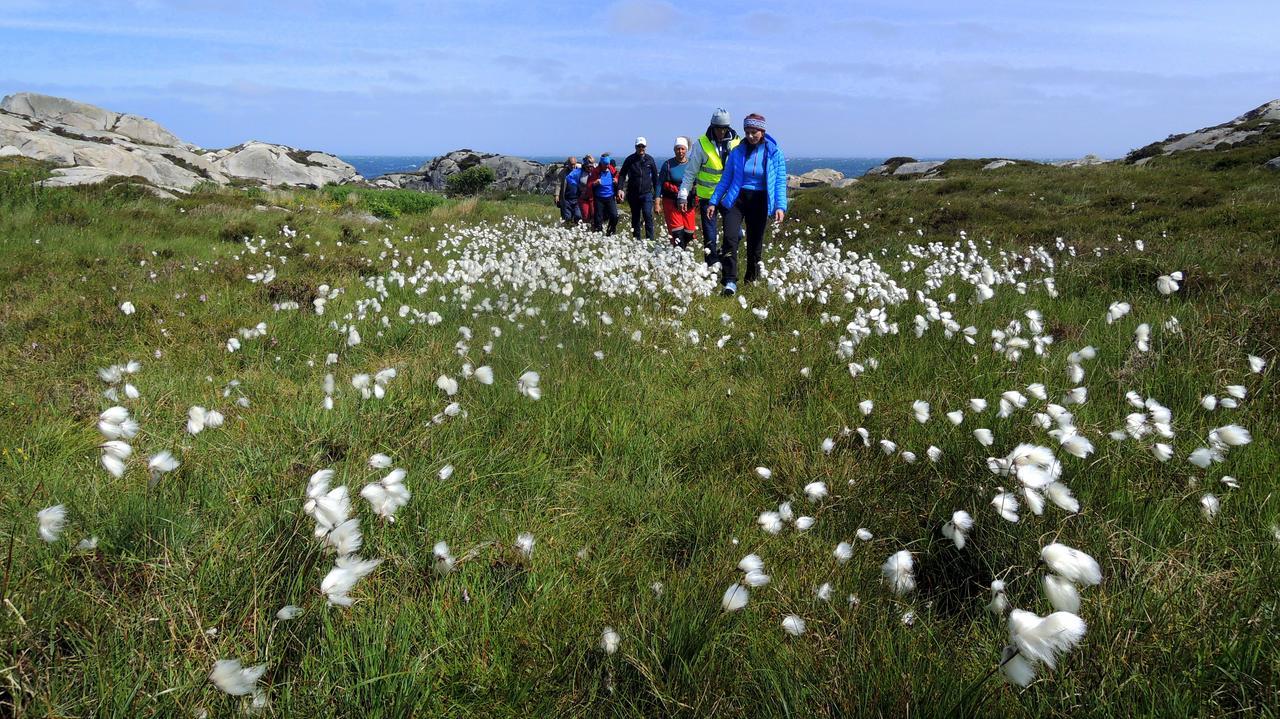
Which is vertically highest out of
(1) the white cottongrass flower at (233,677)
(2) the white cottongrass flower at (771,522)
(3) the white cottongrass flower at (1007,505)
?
(3) the white cottongrass flower at (1007,505)

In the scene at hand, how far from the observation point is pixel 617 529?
2.88 metres

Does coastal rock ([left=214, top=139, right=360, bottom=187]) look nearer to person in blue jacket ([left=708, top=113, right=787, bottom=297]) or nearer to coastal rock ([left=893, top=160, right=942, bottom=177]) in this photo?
coastal rock ([left=893, top=160, right=942, bottom=177])

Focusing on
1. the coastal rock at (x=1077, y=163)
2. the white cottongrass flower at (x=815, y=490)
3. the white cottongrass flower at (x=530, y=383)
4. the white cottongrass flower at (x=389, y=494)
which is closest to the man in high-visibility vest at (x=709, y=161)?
the white cottongrass flower at (x=530, y=383)

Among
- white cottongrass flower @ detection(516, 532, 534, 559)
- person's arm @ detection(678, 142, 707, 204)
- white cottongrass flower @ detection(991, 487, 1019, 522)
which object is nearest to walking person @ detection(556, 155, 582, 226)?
person's arm @ detection(678, 142, 707, 204)

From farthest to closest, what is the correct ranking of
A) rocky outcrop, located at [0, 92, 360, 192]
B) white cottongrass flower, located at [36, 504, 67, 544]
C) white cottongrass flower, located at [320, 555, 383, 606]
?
rocky outcrop, located at [0, 92, 360, 192] < white cottongrass flower, located at [36, 504, 67, 544] < white cottongrass flower, located at [320, 555, 383, 606]

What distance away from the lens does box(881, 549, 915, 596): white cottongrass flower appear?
2.23 meters

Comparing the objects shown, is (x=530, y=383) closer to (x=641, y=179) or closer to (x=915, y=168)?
(x=641, y=179)

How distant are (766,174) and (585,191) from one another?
10.6 metres

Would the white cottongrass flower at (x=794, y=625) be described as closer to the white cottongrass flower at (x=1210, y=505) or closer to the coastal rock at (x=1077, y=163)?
the white cottongrass flower at (x=1210, y=505)

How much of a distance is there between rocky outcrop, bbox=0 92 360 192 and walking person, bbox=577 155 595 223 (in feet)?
77.6

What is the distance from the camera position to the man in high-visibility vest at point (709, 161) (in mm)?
9578

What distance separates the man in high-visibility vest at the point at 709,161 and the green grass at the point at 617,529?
A: 12.9ft

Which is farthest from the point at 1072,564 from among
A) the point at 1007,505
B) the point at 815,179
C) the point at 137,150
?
the point at 815,179

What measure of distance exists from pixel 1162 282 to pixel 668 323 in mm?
3780
